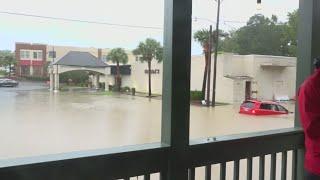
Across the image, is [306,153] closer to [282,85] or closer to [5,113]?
[282,85]

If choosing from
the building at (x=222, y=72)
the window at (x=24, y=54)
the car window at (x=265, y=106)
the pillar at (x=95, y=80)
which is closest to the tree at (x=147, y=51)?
the building at (x=222, y=72)

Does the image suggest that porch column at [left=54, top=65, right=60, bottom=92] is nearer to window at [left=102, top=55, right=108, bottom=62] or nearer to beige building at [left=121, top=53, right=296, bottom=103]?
window at [left=102, top=55, right=108, bottom=62]

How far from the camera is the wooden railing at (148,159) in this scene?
3.99 ft

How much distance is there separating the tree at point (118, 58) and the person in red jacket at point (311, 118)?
94 cm

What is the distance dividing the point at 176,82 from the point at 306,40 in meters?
0.94

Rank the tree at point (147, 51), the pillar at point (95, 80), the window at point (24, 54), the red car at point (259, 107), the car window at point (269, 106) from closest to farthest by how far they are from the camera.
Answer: the window at point (24, 54) < the pillar at point (95, 80) < the tree at point (147, 51) < the red car at point (259, 107) < the car window at point (269, 106)

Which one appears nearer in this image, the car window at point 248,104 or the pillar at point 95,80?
the pillar at point 95,80

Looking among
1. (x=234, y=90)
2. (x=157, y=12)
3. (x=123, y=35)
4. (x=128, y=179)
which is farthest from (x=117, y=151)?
(x=234, y=90)

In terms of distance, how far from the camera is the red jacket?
1.81 m

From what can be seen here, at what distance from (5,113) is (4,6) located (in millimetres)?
471

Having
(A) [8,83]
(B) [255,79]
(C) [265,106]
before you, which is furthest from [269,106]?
(A) [8,83]

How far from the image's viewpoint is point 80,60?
6.22 feet

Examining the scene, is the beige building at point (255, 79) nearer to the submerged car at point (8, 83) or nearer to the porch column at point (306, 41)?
the porch column at point (306, 41)

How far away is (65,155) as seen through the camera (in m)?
1.32
